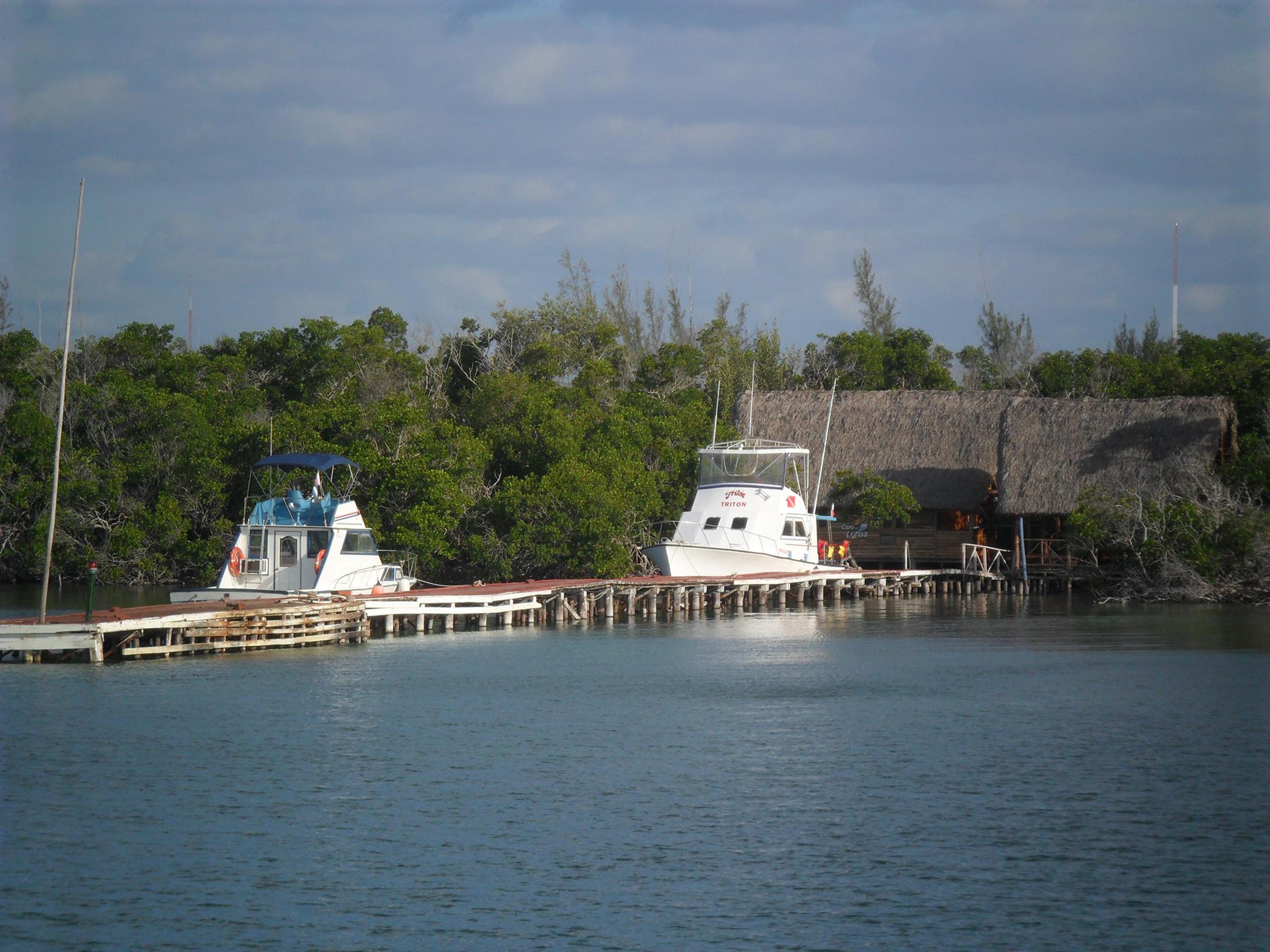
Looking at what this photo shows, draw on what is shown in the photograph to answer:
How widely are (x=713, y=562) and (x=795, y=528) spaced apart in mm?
3599

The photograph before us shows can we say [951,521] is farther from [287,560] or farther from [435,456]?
[287,560]

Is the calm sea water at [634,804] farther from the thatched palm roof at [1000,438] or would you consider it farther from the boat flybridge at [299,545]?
the thatched palm roof at [1000,438]

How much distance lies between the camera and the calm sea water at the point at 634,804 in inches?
479

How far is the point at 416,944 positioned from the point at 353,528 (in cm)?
2011

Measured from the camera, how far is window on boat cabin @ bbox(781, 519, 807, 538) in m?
41.8

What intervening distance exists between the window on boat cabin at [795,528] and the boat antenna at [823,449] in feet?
3.15

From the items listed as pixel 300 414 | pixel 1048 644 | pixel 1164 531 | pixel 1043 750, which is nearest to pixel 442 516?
pixel 300 414

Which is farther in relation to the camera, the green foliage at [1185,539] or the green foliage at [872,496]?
the green foliage at [872,496]

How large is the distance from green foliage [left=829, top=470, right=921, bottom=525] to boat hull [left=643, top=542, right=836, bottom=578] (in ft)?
14.8

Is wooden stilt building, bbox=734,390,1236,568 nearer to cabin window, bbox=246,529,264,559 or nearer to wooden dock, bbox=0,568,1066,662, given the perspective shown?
wooden dock, bbox=0,568,1066,662

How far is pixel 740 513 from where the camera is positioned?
133 ft

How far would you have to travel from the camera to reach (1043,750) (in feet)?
61.3

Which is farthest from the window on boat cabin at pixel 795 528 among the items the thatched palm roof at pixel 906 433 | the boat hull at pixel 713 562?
the thatched palm roof at pixel 906 433

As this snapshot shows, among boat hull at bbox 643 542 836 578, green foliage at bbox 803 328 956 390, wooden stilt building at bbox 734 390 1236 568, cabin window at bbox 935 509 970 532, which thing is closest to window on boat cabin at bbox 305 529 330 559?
boat hull at bbox 643 542 836 578
